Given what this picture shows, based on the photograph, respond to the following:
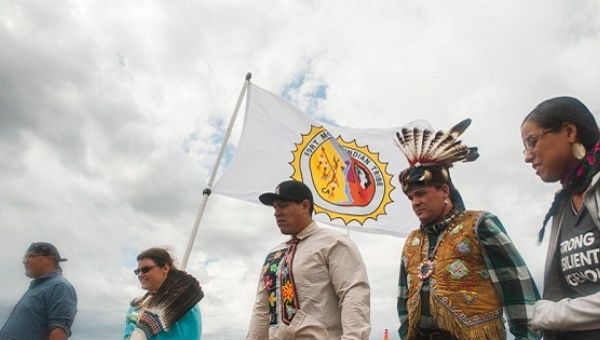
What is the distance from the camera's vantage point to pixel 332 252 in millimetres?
3615

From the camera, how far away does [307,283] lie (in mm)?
3512

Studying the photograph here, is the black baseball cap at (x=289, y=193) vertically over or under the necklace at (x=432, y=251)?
over

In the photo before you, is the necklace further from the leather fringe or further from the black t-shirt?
the black t-shirt

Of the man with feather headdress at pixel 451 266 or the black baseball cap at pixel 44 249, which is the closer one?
the man with feather headdress at pixel 451 266

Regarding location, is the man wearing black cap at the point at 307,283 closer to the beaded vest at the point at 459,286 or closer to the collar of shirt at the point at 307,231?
the collar of shirt at the point at 307,231

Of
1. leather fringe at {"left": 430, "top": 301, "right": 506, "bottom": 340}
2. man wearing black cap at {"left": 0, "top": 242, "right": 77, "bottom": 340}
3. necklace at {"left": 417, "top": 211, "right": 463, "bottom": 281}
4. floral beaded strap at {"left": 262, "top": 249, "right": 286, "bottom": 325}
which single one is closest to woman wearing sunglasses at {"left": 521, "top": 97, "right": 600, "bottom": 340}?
leather fringe at {"left": 430, "top": 301, "right": 506, "bottom": 340}

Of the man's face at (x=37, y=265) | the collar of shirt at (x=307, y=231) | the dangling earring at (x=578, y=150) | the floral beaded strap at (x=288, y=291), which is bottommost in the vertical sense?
the floral beaded strap at (x=288, y=291)

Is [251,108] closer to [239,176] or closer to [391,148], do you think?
[239,176]

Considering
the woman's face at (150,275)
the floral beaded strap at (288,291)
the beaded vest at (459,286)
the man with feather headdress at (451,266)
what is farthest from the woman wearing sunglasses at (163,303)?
the beaded vest at (459,286)

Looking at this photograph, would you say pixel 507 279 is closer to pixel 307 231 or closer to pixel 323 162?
pixel 307 231

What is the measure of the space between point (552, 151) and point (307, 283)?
1711mm

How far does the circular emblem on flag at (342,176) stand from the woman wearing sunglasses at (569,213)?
4.96 m

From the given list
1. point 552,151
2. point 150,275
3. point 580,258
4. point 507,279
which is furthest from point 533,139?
point 150,275

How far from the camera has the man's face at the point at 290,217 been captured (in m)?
3.81
